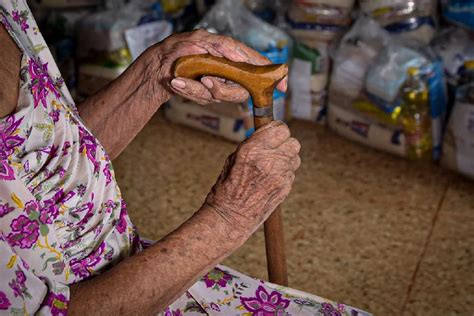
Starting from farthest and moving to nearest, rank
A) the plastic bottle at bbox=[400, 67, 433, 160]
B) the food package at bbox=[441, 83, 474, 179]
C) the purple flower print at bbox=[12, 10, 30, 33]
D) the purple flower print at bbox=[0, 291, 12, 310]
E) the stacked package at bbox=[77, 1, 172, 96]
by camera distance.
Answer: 1. the stacked package at bbox=[77, 1, 172, 96]
2. the plastic bottle at bbox=[400, 67, 433, 160]
3. the food package at bbox=[441, 83, 474, 179]
4. the purple flower print at bbox=[12, 10, 30, 33]
5. the purple flower print at bbox=[0, 291, 12, 310]

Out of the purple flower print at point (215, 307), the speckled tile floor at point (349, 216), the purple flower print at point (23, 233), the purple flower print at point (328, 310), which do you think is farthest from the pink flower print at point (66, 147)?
the speckled tile floor at point (349, 216)

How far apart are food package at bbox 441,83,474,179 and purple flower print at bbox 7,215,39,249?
1469 mm

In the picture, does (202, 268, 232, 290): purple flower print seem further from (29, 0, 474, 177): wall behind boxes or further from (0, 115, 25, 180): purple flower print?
(29, 0, 474, 177): wall behind boxes

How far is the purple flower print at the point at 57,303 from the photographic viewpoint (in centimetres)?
76

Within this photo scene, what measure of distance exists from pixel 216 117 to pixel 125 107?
115cm

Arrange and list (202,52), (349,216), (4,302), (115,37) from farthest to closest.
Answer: (115,37), (349,216), (202,52), (4,302)

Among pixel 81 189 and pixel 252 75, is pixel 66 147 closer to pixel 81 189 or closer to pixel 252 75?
pixel 81 189

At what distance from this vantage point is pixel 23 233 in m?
0.79

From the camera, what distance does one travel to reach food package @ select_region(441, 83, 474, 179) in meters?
1.89

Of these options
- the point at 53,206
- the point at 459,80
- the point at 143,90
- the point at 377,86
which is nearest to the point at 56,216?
the point at 53,206

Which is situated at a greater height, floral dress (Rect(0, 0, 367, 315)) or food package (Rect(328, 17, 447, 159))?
floral dress (Rect(0, 0, 367, 315))

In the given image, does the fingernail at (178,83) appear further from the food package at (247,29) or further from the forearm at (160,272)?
the food package at (247,29)

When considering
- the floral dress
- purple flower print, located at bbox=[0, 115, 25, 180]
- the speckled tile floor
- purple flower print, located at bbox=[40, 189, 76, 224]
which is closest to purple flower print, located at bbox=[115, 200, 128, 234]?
the floral dress

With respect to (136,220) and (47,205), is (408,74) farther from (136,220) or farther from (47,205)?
(47,205)
